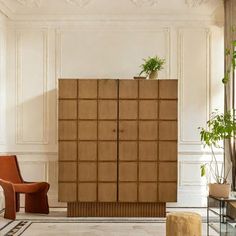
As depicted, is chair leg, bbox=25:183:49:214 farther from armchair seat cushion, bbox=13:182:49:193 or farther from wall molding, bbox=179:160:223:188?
wall molding, bbox=179:160:223:188

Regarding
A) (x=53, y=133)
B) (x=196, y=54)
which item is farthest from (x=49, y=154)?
(x=196, y=54)

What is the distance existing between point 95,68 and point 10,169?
78.5 inches

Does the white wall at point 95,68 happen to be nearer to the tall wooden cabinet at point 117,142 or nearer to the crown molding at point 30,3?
the crown molding at point 30,3

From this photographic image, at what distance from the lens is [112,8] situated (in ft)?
25.5

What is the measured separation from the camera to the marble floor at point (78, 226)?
5773mm

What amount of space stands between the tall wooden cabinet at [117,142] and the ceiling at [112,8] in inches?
54.4

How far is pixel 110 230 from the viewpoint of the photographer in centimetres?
596

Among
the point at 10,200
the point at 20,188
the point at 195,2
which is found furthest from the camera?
Answer: the point at 195,2

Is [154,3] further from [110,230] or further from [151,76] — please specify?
[110,230]

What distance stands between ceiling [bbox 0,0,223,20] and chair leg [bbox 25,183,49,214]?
8.88 feet

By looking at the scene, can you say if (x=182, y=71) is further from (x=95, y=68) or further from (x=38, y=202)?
(x=38, y=202)

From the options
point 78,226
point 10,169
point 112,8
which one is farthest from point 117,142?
point 112,8

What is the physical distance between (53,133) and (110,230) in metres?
2.34

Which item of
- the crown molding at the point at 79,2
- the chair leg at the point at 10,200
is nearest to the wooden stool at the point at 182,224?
the chair leg at the point at 10,200
